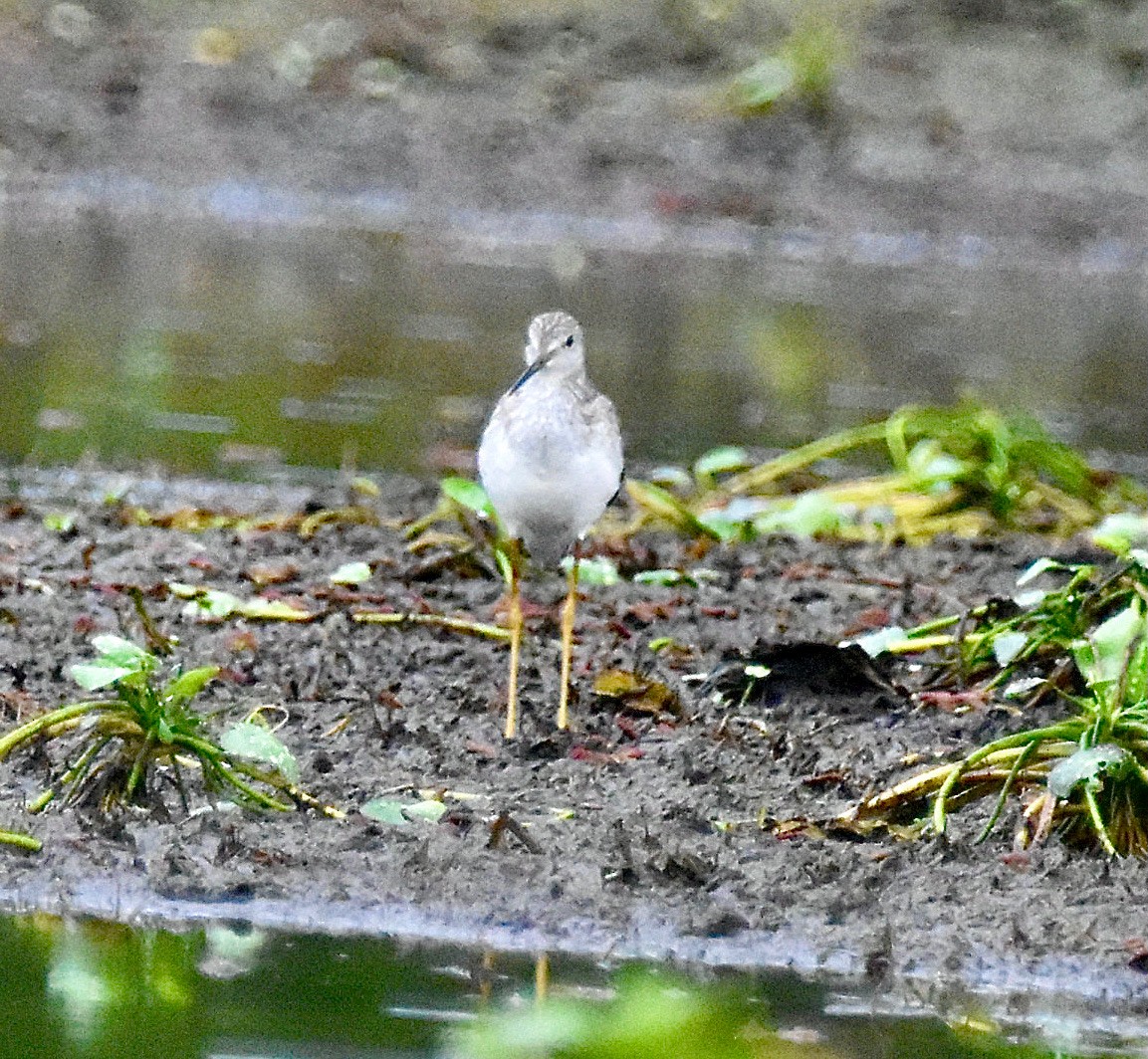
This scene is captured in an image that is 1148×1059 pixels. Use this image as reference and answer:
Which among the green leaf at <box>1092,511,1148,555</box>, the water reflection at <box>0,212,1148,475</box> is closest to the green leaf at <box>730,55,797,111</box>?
the water reflection at <box>0,212,1148,475</box>

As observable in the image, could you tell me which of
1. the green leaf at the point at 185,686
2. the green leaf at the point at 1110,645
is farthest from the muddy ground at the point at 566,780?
the green leaf at the point at 1110,645

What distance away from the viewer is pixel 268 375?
12875 millimetres

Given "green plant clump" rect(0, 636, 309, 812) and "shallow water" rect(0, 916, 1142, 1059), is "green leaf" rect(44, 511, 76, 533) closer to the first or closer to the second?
"green plant clump" rect(0, 636, 309, 812)

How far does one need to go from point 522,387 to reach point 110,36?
53.0ft

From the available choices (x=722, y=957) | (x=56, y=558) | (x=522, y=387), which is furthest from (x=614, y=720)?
(x=56, y=558)

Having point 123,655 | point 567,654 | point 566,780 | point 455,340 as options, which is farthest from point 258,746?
point 455,340

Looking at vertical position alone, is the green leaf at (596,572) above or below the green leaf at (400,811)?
above

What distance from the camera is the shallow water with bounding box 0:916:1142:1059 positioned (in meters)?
4.18

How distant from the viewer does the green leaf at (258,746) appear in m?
5.26

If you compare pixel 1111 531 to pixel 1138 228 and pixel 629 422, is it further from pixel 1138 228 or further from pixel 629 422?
pixel 1138 228

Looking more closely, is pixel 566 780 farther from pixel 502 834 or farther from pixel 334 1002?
pixel 334 1002

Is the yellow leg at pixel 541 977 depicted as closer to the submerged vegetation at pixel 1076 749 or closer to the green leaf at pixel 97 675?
the submerged vegetation at pixel 1076 749

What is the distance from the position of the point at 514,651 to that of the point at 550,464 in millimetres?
465

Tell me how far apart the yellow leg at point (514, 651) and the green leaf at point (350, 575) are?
0.67 m
